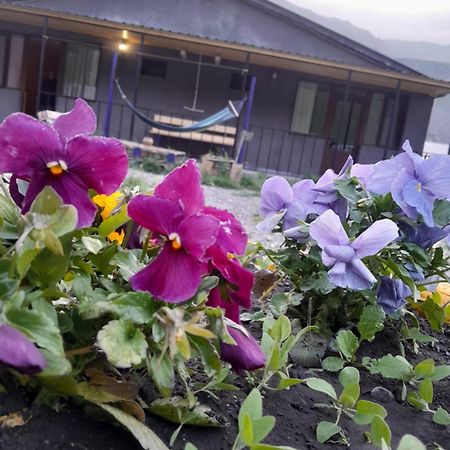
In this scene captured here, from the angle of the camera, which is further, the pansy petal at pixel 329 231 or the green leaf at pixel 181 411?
the pansy petal at pixel 329 231

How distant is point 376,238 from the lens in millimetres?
1145

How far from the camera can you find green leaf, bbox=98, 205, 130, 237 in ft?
3.07

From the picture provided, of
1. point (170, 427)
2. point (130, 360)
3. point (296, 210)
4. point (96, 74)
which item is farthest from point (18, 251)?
point (96, 74)

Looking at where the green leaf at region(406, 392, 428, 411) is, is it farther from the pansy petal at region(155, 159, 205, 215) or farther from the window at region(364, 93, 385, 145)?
the window at region(364, 93, 385, 145)

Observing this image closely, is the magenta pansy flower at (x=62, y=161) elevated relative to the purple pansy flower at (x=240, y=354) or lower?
elevated

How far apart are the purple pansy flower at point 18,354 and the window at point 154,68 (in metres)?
13.6

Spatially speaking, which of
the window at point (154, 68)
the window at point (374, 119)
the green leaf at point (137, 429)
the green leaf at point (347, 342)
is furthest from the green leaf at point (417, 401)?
the window at point (374, 119)

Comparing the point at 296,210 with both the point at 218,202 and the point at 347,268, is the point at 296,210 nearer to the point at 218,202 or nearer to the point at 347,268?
the point at 347,268

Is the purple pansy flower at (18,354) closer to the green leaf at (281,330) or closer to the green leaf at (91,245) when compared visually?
the green leaf at (91,245)

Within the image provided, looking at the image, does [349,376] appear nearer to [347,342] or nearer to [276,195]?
[347,342]

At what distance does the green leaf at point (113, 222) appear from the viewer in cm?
93

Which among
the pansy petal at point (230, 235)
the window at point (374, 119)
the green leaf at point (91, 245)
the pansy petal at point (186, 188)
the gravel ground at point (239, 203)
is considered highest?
the pansy petal at point (186, 188)

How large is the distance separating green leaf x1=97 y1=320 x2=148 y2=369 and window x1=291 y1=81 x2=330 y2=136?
45.0ft

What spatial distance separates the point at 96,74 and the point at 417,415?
13.5 meters
